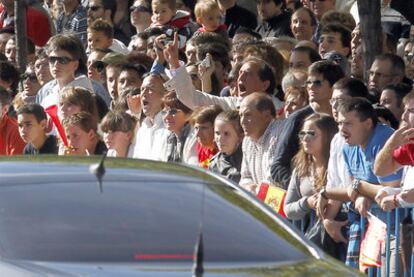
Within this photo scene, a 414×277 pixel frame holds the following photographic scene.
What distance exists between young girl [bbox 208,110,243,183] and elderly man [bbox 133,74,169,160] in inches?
43.2

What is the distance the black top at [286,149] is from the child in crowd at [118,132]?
2208mm

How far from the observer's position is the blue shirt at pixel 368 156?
402 inches

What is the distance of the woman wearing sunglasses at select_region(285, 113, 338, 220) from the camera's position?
35.0 ft

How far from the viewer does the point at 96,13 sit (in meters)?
19.5

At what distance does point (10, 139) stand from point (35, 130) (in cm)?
81

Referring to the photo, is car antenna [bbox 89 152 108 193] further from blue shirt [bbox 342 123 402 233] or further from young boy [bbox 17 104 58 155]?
young boy [bbox 17 104 58 155]

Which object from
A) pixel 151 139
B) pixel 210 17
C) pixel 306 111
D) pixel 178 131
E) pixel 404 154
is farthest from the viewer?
pixel 210 17

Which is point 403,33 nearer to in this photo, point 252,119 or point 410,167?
point 252,119

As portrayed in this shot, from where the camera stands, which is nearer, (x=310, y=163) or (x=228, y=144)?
(x=310, y=163)

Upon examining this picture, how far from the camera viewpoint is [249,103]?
11594 mm

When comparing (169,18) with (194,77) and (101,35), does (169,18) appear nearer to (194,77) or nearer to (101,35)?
(101,35)

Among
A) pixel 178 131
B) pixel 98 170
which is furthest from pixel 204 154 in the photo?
pixel 98 170

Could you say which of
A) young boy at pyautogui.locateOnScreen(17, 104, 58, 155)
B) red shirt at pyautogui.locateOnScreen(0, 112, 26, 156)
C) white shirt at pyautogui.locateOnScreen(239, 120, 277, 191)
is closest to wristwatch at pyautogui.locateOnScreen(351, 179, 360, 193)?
white shirt at pyautogui.locateOnScreen(239, 120, 277, 191)

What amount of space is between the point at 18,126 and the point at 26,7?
19.8 feet
